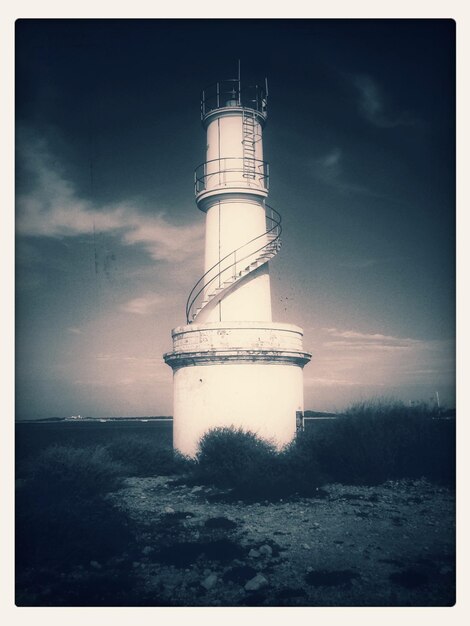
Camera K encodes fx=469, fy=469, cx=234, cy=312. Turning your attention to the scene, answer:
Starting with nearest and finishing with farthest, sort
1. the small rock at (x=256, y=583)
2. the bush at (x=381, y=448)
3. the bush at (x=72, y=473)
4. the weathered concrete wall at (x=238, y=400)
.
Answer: the small rock at (x=256, y=583), the bush at (x=72, y=473), the bush at (x=381, y=448), the weathered concrete wall at (x=238, y=400)

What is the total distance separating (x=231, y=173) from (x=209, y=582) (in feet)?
32.9

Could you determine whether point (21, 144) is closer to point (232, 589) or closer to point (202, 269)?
point (202, 269)

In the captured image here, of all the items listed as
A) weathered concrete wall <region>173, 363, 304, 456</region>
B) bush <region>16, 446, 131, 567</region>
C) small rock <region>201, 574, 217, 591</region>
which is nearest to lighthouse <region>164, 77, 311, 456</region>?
weathered concrete wall <region>173, 363, 304, 456</region>

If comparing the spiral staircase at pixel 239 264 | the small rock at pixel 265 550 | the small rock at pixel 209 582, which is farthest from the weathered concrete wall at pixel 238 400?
the small rock at pixel 209 582

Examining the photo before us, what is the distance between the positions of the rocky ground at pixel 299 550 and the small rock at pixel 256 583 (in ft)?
0.04

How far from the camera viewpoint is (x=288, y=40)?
8.40 meters

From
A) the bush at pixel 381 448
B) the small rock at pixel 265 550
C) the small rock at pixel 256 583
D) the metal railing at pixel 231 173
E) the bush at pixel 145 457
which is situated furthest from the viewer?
the metal railing at pixel 231 173

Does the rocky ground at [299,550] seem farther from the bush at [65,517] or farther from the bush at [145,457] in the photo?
the bush at [145,457]

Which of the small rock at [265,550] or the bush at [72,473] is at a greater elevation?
the bush at [72,473]

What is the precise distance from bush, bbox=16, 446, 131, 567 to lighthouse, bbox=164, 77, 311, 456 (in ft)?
11.1

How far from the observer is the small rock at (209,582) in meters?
6.16

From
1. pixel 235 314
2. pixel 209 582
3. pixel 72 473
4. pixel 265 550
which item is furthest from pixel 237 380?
pixel 209 582

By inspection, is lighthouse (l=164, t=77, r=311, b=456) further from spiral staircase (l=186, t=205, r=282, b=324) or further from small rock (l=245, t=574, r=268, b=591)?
small rock (l=245, t=574, r=268, b=591)

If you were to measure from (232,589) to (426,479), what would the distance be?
660 centimetres
